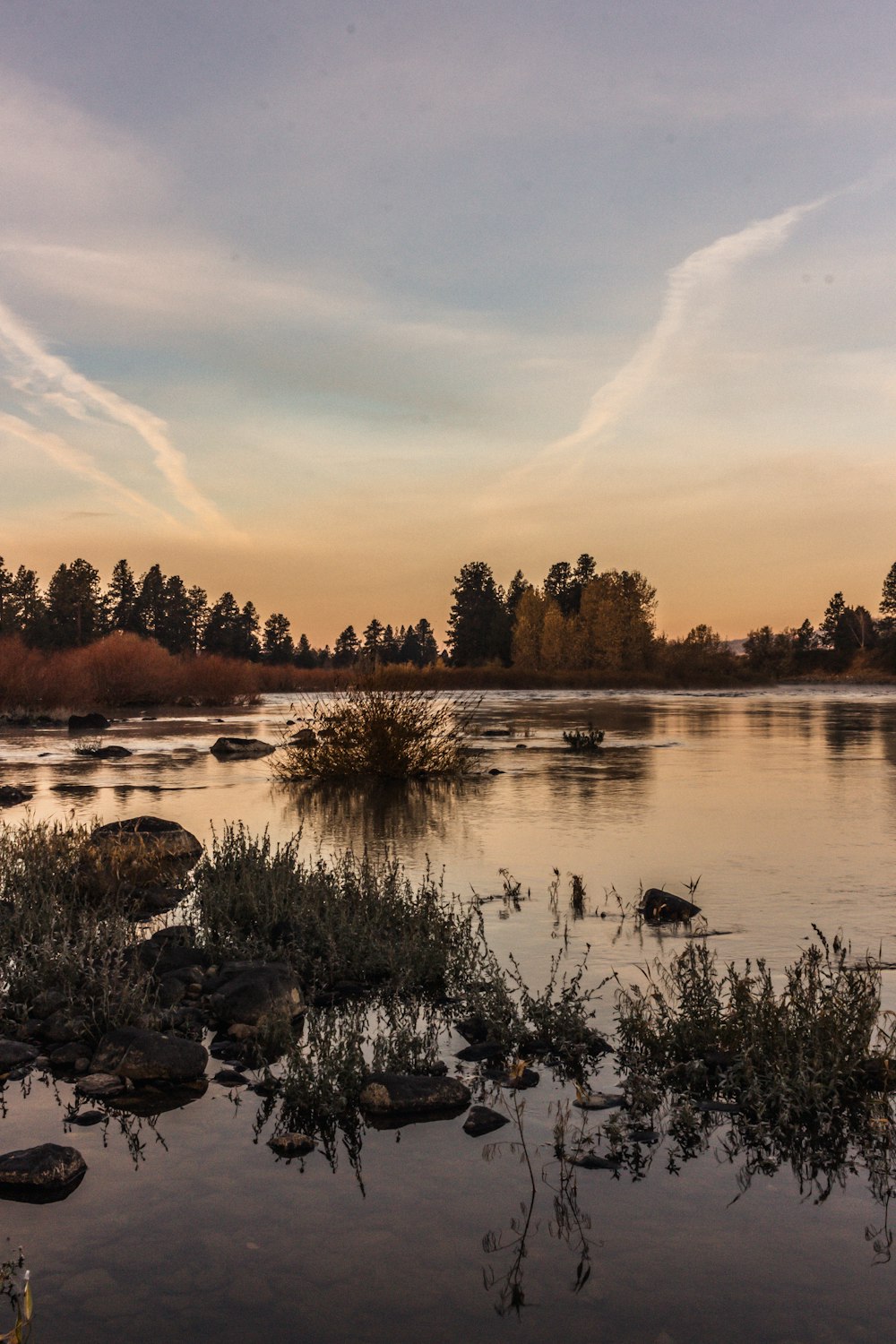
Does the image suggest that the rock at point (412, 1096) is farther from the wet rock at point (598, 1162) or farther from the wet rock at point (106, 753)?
the wet rock at point (106, 753)

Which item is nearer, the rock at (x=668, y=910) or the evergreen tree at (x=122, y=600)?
the rock at (x=668, y=910)

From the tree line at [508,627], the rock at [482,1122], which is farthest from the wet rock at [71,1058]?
the tree line at [508,627]

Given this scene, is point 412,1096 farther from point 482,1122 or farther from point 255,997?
point 255,997

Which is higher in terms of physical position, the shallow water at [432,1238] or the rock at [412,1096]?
the rock at [412,1096]

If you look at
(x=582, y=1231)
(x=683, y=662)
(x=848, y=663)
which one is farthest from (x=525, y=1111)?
(x=848, y=663)

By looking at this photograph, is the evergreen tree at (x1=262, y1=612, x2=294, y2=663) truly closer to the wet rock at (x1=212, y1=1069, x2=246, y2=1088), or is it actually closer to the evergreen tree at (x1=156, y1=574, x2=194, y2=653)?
the evergreen tree at (x1=156, y1=574, x2=194, y2=653)

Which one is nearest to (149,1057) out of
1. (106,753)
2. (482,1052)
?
(482,1052)

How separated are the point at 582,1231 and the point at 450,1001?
3.19 m

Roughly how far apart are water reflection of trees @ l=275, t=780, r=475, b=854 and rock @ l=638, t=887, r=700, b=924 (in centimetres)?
437

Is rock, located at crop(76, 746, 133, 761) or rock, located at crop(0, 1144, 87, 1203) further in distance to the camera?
rock, located at crop(76, 746, 133, 761)

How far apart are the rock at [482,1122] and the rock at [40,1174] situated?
1.89m

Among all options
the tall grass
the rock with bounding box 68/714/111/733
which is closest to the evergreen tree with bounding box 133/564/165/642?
the rock with bounding box 68/714/111/733

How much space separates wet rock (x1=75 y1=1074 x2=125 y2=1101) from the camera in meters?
5.91

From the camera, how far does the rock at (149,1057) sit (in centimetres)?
608
